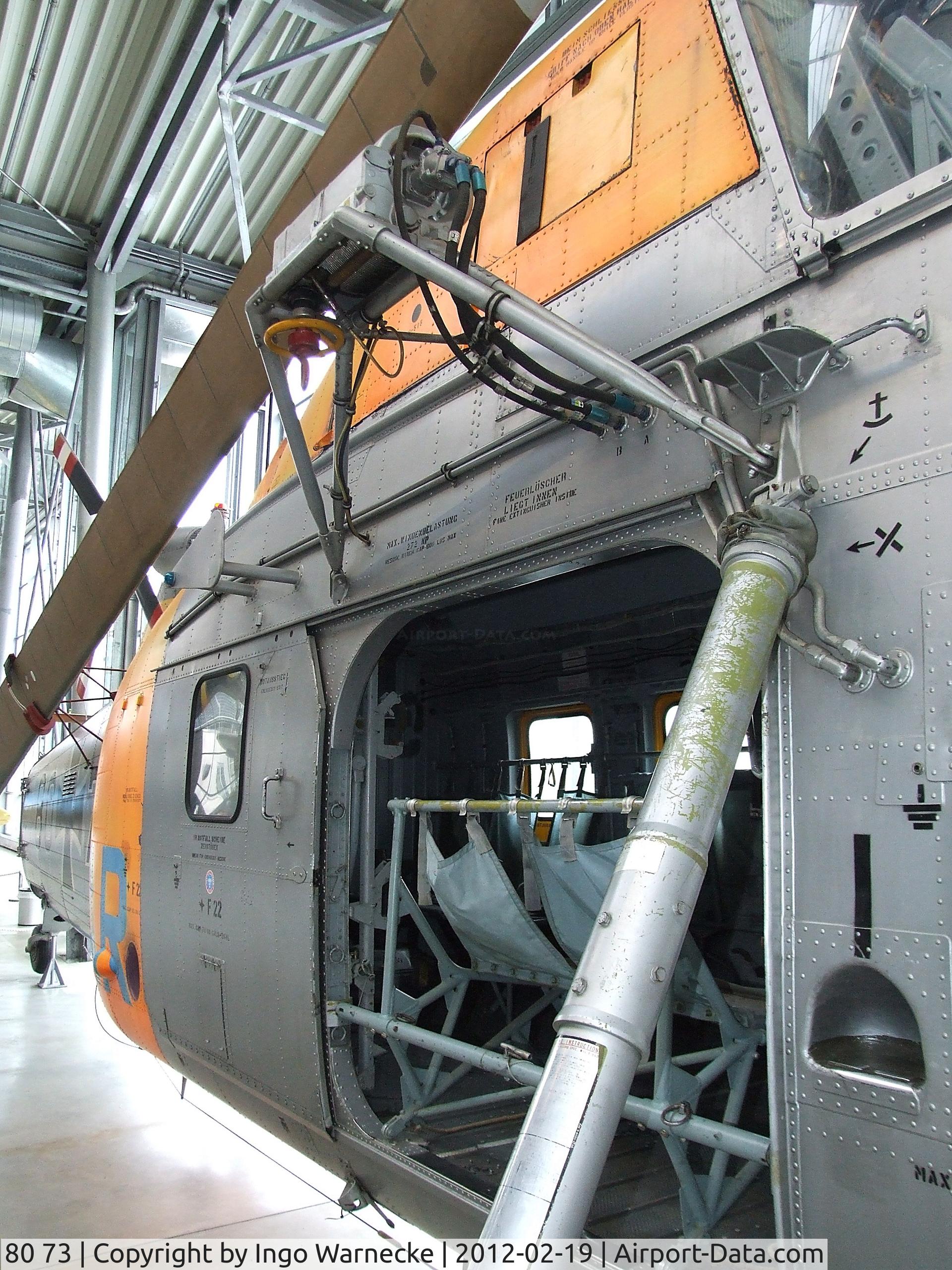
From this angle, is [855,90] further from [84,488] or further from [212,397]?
[84,488]

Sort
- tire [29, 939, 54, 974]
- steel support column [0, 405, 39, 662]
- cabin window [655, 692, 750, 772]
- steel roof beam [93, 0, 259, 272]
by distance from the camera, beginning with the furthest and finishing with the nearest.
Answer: steel support column [0, 405, 39, 662] → tire [29, 939, 54, 974] → steel roof beam [93, 0, 259, 272] → cabin window [655, 692, 750, 772]

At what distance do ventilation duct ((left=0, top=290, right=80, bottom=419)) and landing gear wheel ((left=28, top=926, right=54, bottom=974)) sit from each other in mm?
8857

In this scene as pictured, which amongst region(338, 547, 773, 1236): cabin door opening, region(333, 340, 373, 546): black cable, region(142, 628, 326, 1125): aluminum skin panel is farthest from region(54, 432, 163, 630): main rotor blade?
region(333, 340, 373, 546): black cable

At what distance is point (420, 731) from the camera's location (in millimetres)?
5953

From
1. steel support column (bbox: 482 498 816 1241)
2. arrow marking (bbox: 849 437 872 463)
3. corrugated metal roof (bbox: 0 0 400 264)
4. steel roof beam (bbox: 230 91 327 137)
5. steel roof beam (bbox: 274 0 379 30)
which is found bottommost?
steel support column (bbox: 482 498 816 1241)

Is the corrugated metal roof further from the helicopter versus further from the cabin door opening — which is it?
the cabin door opening

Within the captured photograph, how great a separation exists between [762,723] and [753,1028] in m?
1.66

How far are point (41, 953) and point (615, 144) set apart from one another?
10446mm

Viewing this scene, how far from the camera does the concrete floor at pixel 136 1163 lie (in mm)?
4484

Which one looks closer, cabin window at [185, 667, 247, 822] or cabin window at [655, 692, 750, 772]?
cabin window at [185, 667, 247, 822]

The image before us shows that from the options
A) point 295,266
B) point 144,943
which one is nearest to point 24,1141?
point 144,943

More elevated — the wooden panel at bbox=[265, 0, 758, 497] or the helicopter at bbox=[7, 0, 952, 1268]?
the wooden panel at bbox=[265, 0, 758, 497]

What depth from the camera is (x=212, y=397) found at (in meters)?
3.93

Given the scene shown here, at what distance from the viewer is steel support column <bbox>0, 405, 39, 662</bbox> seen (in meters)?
18.1
